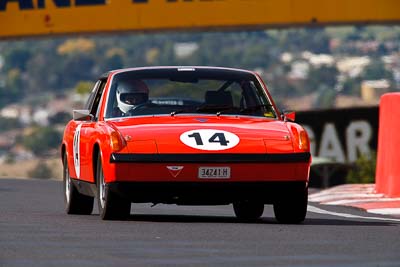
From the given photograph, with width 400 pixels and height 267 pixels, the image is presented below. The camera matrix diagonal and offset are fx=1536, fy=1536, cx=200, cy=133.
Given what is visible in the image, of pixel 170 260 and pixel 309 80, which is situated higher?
pixel 170 260

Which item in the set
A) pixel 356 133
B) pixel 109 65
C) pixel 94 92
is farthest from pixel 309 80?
pixel 94 92

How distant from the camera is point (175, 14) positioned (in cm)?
3556

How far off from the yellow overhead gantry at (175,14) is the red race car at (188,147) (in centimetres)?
2122

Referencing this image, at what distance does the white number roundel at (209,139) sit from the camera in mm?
12117

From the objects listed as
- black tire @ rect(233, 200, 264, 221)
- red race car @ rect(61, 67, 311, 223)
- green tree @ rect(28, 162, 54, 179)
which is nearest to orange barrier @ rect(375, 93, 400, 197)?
black tire @ rect(233, 200, 264, 221)

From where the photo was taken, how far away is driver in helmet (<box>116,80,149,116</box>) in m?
13.2

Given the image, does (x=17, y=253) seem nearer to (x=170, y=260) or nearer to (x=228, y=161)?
(x=170, y=260)

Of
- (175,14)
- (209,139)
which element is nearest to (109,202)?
(209,139)

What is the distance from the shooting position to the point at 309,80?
175375 mm

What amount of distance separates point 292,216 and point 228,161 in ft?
3.11

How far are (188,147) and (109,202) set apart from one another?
0.81 m

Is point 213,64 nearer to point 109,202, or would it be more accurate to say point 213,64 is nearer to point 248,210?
point 248,210

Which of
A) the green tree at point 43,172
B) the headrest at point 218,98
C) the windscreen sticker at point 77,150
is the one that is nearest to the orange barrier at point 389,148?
the headrest at point 218,98

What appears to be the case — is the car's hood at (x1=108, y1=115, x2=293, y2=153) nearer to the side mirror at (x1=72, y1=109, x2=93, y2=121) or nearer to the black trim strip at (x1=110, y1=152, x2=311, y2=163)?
the black trim strip at (x1=110, y1=152, x2=311, y2=163)
